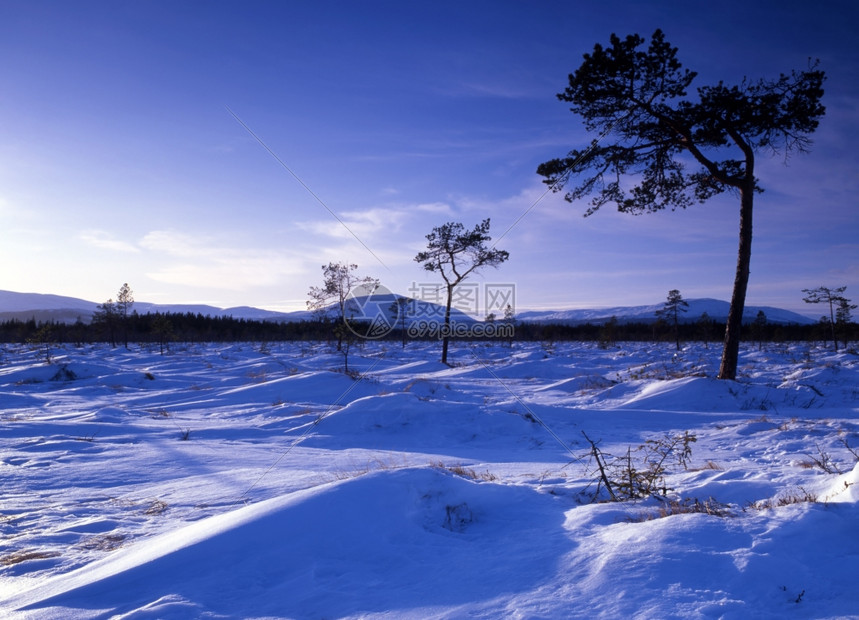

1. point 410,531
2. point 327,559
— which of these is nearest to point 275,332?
point 410,531

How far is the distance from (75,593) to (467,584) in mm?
1874

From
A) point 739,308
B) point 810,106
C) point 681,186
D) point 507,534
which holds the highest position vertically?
point 810,106

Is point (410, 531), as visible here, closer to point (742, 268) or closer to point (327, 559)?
point (327, 559)

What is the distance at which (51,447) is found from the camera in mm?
6215

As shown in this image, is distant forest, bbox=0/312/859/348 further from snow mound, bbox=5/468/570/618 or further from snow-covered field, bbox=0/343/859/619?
snow mound, bbox=5/468/570/618

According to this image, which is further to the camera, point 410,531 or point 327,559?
point 410,531

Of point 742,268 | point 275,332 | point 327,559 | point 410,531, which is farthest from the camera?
point 275,332

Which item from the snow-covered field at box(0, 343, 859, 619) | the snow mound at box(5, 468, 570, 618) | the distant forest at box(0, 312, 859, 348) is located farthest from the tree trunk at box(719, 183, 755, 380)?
the distant forest at box(0, 312, 859, 348)

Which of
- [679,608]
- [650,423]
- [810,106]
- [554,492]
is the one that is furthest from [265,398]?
[810,106]

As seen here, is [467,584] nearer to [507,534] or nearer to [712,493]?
[507,534]

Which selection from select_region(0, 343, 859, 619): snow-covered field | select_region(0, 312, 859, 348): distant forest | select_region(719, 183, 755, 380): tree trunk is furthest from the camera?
select_region(0, 312, 859, 348): distant forest

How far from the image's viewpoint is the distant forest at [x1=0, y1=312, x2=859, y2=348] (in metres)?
46.6

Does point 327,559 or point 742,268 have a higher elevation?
point 742,268

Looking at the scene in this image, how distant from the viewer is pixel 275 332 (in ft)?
210
